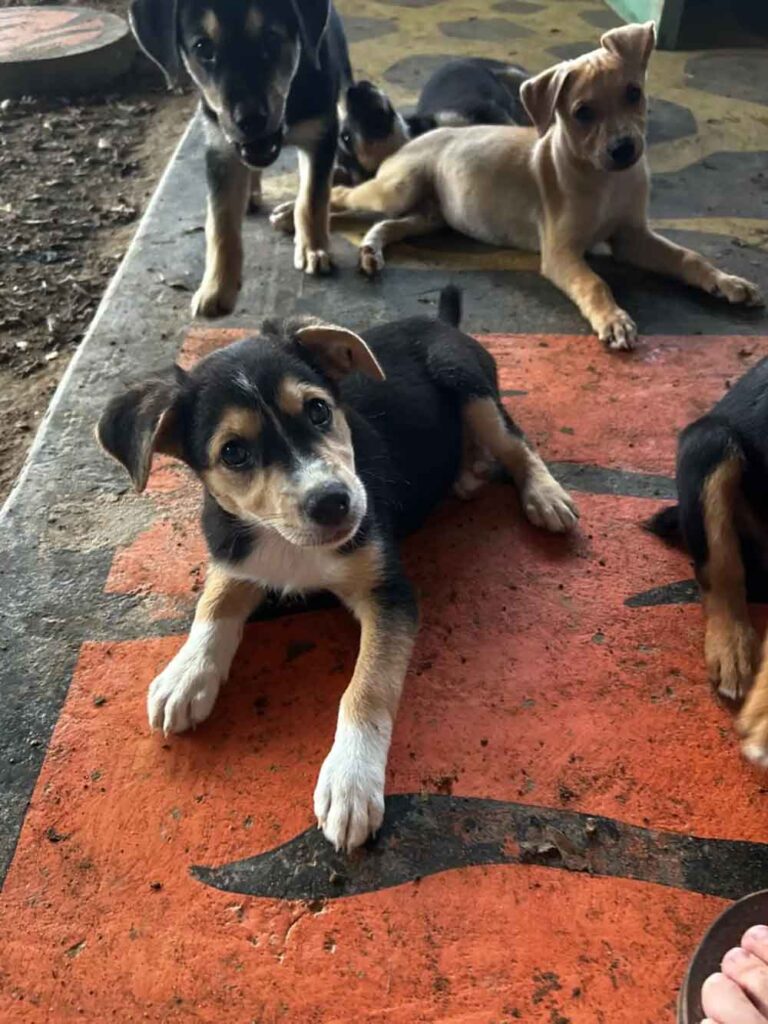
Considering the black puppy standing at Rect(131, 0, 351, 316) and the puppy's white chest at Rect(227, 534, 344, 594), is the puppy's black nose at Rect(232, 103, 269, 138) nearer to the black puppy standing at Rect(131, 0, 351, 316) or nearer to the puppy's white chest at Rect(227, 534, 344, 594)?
the black puppy standing at Rect(131, 0, 351, 316)

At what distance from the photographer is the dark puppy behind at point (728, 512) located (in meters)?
2.32

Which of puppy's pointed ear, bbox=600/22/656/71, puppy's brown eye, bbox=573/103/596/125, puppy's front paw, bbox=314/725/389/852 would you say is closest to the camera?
puppy's front paw, bbox=314/725/389/852

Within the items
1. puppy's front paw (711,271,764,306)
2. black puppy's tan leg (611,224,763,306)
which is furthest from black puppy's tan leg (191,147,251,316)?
puppy's front paw (711,271,764,306)

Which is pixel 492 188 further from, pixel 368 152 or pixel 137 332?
pixel 137 332

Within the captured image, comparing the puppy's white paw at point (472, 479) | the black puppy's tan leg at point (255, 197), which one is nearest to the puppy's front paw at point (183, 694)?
the puppy's white paw at point (472, 479)

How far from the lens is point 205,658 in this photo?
2354 mm

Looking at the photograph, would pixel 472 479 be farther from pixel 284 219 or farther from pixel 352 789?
pixel 284 219

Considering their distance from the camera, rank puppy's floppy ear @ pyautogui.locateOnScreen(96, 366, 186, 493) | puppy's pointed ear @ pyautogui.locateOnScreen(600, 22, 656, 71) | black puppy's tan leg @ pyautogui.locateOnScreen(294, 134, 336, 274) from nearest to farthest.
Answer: puppy's floppy ear @ pyautogui.locateOnScreen(96, 366, 186, 493), puppy's pointed ear @ pyautogui.locateOnScreen(600, 22, 656, 71), black puppy's tan leg @ pyautogui.locateOnScreen(294, 134, 336, 274)

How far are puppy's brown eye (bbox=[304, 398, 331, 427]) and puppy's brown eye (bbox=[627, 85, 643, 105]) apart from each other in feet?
8.57

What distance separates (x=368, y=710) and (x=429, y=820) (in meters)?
0.30

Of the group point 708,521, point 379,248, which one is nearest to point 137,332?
point 379,248

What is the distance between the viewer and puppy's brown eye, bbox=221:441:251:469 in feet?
7.09

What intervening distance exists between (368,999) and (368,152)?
476cm

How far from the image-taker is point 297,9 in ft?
11.9
